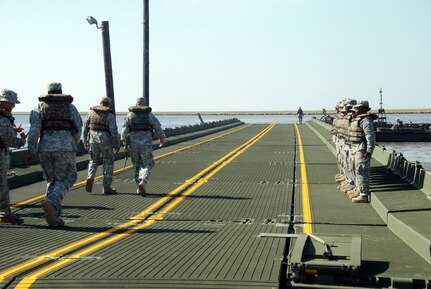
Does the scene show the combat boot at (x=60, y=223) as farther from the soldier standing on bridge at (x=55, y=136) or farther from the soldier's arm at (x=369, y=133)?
the soldier's arm at (x=369, y=133)

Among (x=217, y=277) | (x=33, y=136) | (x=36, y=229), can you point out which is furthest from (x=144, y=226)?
(x=217, y=277)

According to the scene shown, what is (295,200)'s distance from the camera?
1234 centimetres

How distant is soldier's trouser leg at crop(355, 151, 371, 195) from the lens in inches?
470

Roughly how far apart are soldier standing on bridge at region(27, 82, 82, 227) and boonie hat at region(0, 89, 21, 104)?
1.28 feet

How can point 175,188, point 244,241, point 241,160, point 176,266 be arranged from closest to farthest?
1. point 176,266
2. point 244,241
3. point 175,188
4. point 241,160

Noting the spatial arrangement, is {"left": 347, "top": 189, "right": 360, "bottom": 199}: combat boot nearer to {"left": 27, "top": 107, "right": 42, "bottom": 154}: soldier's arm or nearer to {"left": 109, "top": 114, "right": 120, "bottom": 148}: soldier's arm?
{"left": 109, "top": 114, "right": 120, "bottom": 148}: soldier's arm

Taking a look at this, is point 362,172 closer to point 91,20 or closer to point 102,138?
point 102,138

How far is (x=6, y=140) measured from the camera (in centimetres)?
969

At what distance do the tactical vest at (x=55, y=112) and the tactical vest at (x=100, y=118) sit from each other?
11.3ft

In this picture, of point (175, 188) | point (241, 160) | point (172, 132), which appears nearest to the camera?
point (175, 188)

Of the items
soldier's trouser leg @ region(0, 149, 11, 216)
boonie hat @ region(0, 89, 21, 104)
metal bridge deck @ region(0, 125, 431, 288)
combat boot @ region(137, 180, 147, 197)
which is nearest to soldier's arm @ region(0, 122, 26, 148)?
soldier's trouser leg @ region(0, 149, 11, 216)

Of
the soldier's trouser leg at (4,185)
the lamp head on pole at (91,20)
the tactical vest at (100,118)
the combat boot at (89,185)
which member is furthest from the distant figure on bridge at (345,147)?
the lamp head on pole at (91,20)

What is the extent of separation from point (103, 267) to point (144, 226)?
111 inches

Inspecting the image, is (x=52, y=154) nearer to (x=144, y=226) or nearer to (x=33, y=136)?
(x=33, y=136)
